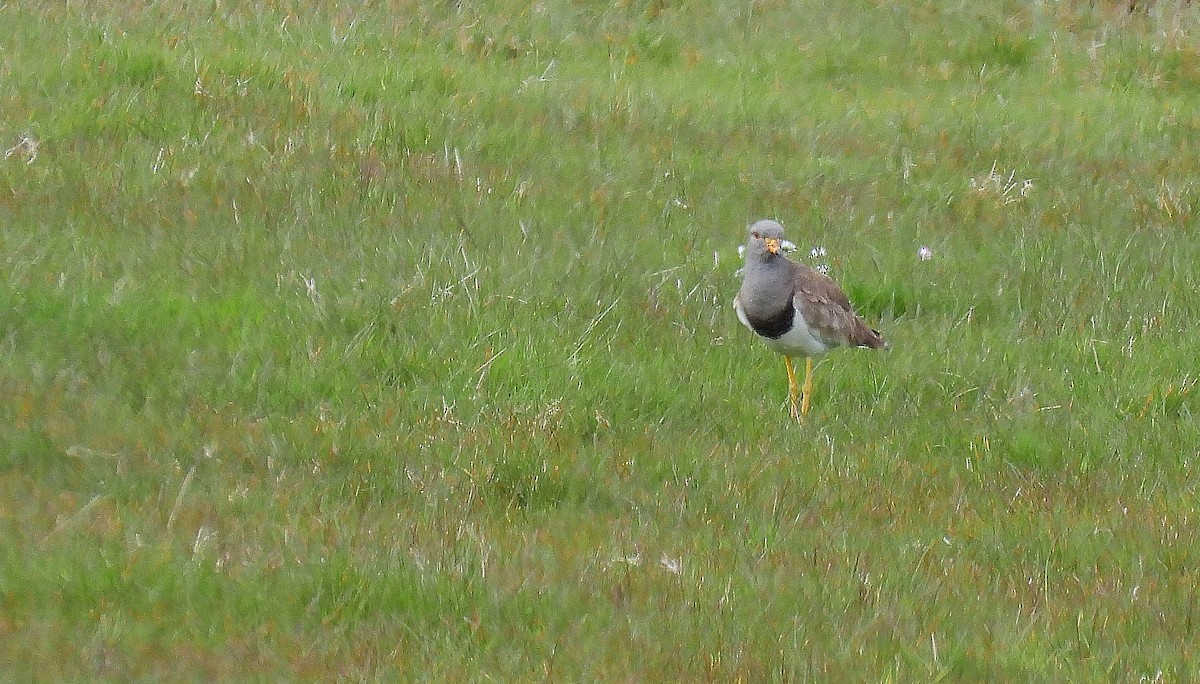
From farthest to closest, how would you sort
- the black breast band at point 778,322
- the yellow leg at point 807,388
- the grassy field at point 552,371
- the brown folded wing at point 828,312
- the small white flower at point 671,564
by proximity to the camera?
the brown folded wing at point 828,312 < the black breast band at point 778,322 < the yellow leg at point 807,388 < the small white flower at point 671,564 < the grassy field at point 552,371

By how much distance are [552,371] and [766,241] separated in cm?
121

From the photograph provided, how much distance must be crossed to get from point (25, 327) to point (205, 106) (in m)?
3.48

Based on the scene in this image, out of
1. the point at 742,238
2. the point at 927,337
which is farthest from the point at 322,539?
the point at 742,238

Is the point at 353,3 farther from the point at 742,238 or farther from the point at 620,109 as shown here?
the point at 742,238

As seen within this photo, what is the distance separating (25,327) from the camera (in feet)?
22.5

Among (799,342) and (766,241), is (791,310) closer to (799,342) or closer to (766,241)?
(799,342)

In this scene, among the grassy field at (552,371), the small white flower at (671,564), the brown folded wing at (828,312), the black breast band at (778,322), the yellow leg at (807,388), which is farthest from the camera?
the brown folded wing at (828,312)

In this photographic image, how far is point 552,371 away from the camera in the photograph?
7.18 m

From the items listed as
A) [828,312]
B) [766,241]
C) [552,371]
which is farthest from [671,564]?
[766,241]

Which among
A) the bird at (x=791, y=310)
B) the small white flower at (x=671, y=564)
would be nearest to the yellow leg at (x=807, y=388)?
the bird at (x=791, y=310)

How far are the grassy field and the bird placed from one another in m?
0.22

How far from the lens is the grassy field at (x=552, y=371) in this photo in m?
4.96

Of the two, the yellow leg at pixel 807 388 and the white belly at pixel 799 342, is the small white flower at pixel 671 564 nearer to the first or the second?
the yellow leg at pixel 807 388

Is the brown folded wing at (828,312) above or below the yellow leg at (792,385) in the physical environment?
above
